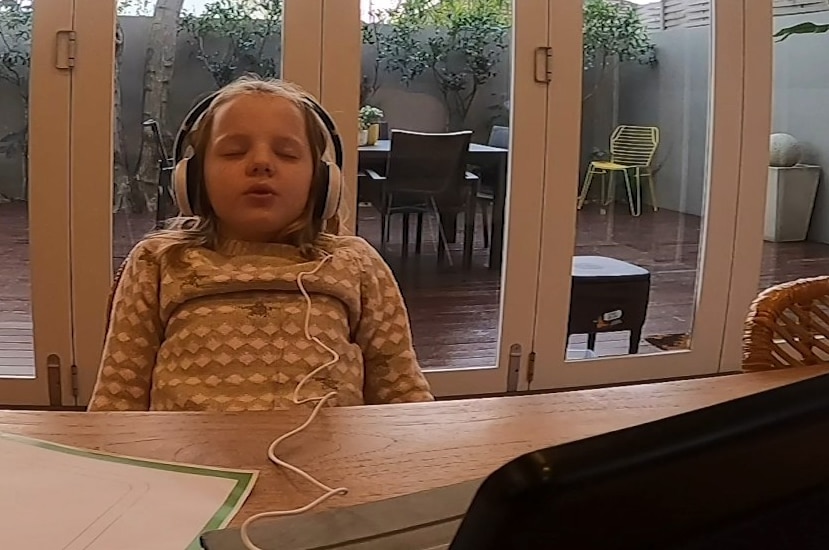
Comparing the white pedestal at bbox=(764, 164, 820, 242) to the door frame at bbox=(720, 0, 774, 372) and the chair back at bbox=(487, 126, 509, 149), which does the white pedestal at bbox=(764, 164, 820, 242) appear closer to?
the door frame at bbox=(720, 0, 774, 372)

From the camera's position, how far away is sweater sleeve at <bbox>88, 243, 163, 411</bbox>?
4.15 feet

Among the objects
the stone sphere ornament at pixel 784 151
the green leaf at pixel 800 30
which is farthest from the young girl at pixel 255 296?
the stone sphere ornament at pixel 784 151

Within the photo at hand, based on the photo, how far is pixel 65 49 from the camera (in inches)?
116

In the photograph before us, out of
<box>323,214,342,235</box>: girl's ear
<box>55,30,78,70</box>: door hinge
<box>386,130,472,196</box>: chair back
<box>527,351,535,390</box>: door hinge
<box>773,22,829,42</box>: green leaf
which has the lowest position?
<box>527,351,535,390</box>: door hinge

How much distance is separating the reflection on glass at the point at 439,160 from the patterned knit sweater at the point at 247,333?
1865 mm

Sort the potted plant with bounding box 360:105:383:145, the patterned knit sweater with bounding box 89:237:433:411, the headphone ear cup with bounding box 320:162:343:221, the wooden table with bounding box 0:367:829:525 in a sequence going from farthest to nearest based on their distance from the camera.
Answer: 1. the potted plant with bounding box 360:105:383:145
2. the headphone ear cup with bounding box 320:162:343:221
3. the patterned knit sweater with bounding box 89:237:433:411
4. the wooden table with bounding box 0:367:829:525

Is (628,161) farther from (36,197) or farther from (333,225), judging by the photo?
(333,225)

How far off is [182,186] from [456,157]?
2036 mm

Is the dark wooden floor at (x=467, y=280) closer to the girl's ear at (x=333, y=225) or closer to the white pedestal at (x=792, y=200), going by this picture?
the white pedestal at (x=792, y=200)

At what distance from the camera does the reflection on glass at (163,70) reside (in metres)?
3.04

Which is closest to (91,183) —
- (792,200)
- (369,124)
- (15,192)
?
(15,192)

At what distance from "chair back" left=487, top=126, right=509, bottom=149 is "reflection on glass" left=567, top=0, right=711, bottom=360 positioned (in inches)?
11.9

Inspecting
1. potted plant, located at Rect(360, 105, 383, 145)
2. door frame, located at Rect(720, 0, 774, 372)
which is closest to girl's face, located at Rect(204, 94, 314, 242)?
potted plant, located at Rect(360, 105, 383, 145)

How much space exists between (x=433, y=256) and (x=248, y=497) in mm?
2621
